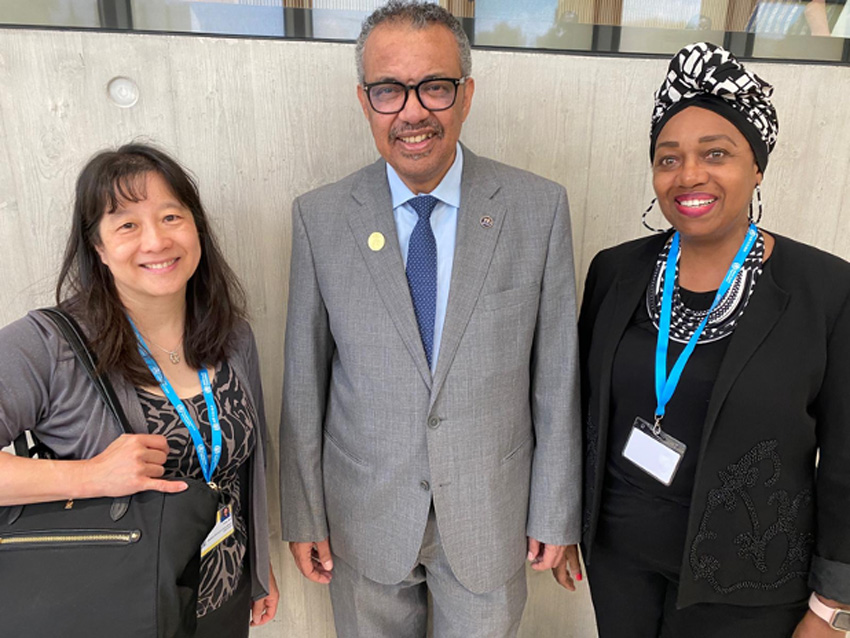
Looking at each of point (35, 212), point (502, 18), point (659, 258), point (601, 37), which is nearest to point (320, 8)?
point (502, 18)

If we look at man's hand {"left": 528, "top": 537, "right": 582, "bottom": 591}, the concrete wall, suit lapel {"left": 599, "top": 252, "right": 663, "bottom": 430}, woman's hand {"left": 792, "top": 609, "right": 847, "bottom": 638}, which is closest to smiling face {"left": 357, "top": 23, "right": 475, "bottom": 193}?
the concrete wall

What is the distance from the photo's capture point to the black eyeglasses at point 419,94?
4.50 ft

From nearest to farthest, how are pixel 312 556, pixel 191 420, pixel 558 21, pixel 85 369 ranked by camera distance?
pixel 85 369
pixel 191 420
pixel 312 556
pixel 558 21

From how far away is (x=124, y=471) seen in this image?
3.72 ft

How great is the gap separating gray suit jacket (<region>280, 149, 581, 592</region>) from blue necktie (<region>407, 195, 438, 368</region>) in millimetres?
34

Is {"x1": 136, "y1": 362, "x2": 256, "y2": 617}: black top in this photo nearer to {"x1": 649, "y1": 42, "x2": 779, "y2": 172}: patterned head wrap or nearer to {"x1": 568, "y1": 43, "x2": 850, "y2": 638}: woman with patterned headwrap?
{"x1": 568, "y1": 43, "x2": 850, "y2": 638}: woman with patterned headwrap

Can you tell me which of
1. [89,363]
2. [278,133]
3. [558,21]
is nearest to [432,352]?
[89,363]

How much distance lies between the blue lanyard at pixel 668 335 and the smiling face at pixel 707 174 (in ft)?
0.18

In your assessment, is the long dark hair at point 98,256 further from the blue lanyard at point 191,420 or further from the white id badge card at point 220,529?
the white id badge card at point 220,529

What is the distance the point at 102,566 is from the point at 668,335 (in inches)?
50.2

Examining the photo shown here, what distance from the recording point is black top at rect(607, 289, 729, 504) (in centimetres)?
134

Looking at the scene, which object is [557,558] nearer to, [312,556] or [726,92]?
[312,556]

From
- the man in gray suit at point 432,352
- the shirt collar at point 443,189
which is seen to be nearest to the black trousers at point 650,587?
the man in gray suit at point 432,352

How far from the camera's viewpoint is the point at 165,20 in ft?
5.57
